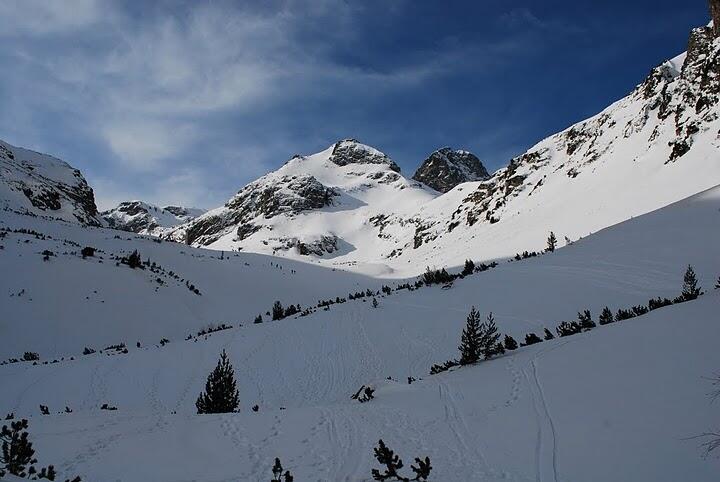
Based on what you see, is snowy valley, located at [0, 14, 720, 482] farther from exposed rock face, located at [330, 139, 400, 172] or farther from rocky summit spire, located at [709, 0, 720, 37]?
exposed rock face, located at [330, 139, 400, 172]

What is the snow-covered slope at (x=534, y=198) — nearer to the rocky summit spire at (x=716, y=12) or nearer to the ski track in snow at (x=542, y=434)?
the rocky summit spire at (x=716, y=12)

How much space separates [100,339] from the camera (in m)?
16.1

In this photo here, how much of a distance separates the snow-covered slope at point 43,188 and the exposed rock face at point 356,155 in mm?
86711

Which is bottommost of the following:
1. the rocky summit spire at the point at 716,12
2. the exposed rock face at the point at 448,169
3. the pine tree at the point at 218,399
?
the pine tree at the point at 218,399

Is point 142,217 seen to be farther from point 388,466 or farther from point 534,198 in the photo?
point 388,466

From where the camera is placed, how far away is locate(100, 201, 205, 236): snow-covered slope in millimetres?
150000

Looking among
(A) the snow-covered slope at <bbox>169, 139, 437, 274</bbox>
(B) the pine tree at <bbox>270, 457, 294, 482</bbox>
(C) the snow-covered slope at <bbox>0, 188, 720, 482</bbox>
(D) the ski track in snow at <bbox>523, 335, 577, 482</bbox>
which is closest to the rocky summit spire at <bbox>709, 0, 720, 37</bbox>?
(C) the snow-covered slope at <bbox>0, 188, 720, 482</bbox>

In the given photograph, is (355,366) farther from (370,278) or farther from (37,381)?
(370,278)

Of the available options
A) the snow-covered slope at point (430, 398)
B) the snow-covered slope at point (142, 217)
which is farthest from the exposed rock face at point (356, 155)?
the snow-covered slope at point (430, 398)

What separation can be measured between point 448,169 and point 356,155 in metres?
30.1

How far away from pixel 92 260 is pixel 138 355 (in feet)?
36.1

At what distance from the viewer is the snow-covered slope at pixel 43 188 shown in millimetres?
40781

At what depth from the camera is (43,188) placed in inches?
1864

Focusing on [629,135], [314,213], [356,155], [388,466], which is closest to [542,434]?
[388,466]
